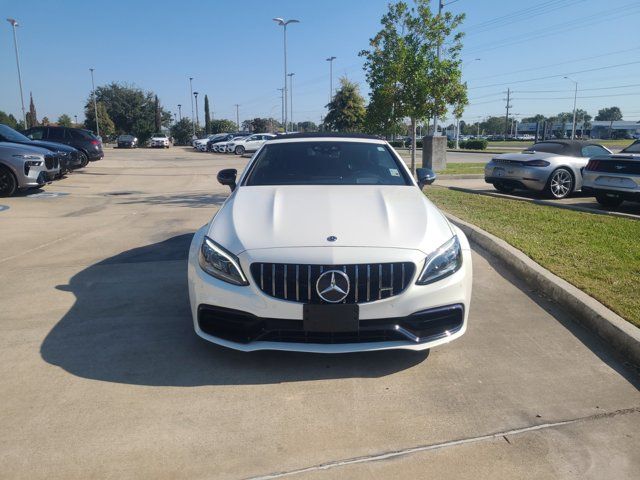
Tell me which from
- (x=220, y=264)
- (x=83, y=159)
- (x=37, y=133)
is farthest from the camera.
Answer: (x=37, y=133)

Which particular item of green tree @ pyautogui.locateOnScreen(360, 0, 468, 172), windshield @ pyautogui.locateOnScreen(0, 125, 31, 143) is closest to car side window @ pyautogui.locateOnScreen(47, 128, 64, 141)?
windshield @ pyautogui.locateOnScreen(0, 125, 31, 143)

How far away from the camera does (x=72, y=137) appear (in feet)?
67.1

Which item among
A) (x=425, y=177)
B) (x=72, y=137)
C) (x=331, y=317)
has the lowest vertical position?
(x=331, y=317)

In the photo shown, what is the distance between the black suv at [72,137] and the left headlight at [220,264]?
17934mm

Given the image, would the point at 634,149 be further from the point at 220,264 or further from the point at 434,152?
the point at 220,264

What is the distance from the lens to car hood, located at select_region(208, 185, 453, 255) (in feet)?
11.1

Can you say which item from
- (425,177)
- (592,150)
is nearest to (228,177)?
(425,177)

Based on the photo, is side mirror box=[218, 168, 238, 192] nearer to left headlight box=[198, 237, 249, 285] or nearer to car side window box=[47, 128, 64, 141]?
left headlight box=[198, 237, 249, 285]

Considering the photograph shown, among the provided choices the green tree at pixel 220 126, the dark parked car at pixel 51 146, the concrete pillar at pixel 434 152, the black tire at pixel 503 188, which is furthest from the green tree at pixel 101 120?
the black tire at pixel 503 188

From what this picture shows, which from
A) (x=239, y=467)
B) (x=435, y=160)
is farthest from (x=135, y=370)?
(x=435, y=160)

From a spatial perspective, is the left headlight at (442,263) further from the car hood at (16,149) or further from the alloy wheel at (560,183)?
the car hood at (16,149)

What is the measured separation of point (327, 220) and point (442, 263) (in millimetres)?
846

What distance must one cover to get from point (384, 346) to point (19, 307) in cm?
345

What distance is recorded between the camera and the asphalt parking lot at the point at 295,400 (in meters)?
2.54
